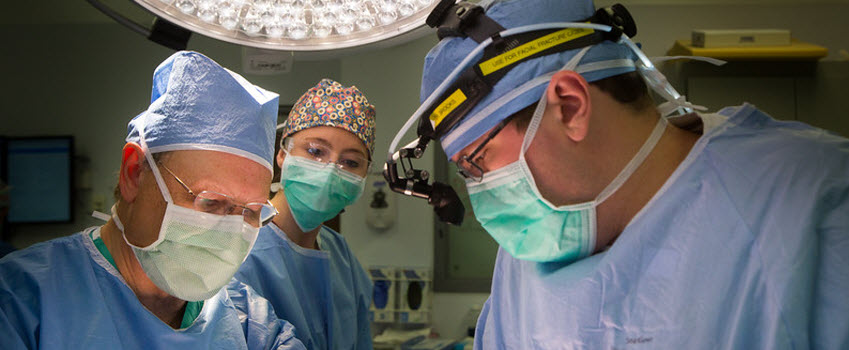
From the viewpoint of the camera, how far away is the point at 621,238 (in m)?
1.00

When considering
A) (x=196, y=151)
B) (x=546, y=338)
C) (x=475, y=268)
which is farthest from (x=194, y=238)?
(x=475, y=268)

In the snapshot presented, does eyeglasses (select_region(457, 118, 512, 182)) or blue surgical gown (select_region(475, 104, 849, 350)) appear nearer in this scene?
blue surgical gown (select_region(475, 104, 849, 350))

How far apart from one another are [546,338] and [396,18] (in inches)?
25.3

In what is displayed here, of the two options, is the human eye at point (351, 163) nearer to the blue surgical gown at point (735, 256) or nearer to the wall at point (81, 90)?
the blue surgical gown at point (735, 256)

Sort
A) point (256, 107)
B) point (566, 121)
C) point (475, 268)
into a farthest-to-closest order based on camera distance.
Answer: point (475, 268), point (256, 107), point (566, 121)

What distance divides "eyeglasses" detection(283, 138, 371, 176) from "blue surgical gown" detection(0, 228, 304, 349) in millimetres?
555

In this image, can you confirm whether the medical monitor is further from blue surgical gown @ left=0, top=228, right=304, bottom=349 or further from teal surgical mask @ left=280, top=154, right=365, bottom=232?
blue surgical gown @ left=0, top=228, right=304, bottom=349

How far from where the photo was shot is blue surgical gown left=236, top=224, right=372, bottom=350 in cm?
164

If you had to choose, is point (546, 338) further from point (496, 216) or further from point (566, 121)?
point (566, 121)

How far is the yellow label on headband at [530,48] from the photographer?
39.1 inches

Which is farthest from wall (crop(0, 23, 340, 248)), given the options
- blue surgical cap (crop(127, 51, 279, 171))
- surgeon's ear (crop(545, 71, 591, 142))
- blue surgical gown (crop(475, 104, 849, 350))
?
blue surgical gown (crop(475, 104, 849, 350))

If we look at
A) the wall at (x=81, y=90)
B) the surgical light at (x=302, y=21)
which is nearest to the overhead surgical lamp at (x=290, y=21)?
the surgical light at (x=302, y=21)

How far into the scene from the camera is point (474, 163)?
1069 millimetres

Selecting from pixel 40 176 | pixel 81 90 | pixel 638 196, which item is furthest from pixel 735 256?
pixel 40 176
